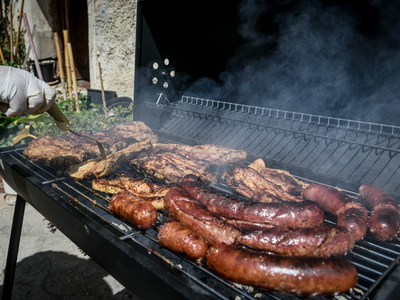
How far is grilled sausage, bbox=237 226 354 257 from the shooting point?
1.79m

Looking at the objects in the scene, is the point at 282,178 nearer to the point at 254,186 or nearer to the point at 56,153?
the point at 254,186

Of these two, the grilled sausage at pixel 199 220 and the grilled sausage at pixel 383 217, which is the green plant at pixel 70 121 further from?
the grilled sausage at pixel 383 217

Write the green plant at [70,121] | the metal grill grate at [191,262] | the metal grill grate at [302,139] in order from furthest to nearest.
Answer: the green plant at [70,121] < the metal grill grate at [302,139] < the metal grill grate at [191,262]

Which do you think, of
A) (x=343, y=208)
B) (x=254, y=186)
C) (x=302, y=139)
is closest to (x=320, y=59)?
(x=302, y=139)

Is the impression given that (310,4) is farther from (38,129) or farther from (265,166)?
(38,129)

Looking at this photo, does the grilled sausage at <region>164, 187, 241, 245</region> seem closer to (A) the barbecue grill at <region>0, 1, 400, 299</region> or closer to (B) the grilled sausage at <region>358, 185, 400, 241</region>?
(A) the barbecue grill at <region>0, 1, 400, 299</region>

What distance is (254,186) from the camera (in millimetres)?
2889

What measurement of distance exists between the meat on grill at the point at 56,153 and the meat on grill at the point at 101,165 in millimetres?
267

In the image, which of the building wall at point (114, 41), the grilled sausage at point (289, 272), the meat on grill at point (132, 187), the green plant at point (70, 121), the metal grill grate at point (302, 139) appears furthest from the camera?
the building wall at point (114, 41)

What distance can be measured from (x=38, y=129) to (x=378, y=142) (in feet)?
19.0

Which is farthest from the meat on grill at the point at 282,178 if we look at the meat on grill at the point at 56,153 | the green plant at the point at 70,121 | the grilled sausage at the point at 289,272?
the green plant at the point at 70,121

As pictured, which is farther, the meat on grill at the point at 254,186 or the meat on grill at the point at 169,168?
the meat on grill at the point at 169,168

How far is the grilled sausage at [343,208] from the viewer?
2.02 metres

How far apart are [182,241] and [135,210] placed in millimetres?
513
